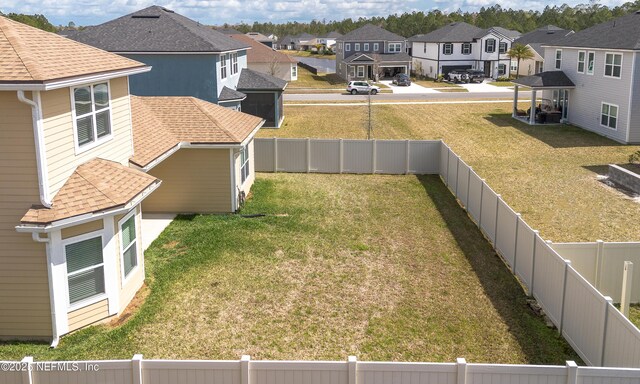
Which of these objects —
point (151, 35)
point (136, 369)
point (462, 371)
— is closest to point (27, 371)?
point (136, 369)

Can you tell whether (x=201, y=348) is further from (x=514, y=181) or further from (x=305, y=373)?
(x=514, y=181)

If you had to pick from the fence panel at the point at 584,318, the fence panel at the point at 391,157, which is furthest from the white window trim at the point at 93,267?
the fence panel at the point at 391,157

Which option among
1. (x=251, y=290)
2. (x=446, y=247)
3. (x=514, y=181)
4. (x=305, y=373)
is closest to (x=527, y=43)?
(x=514, y=181)

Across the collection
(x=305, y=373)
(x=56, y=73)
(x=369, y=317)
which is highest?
(x=56, y=73)

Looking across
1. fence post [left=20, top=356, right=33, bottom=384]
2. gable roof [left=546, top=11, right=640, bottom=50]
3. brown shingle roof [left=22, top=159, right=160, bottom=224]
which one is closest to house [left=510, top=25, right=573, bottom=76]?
gable roof [left=546, top=11, right=640, bottom=50]

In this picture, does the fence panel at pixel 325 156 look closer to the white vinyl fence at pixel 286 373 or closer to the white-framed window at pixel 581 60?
the white-framed window at pixel 581 60

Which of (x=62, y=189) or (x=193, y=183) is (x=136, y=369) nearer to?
(x=62, y=189)

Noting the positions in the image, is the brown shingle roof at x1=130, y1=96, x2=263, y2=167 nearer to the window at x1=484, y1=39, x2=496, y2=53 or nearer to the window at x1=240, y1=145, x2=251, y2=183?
the window at x1=240, y1=145, x2=251, y2=183
